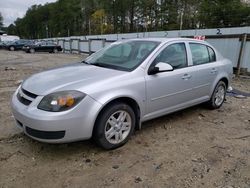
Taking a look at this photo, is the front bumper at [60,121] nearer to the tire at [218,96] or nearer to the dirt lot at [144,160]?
the dirt lot at [144,160]

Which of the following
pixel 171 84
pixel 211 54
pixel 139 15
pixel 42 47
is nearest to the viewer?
pixel 171 84

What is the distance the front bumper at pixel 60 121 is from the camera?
275cm

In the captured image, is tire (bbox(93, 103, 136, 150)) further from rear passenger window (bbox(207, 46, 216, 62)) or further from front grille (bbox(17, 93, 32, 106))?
rear passenger window (bbox(207, 46, 216, 62))

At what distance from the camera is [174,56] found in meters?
4.03

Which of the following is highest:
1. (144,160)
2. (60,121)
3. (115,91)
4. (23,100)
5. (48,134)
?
(115,91)

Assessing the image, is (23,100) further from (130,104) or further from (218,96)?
(218,96)

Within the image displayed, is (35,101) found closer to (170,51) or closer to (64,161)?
(64,161)

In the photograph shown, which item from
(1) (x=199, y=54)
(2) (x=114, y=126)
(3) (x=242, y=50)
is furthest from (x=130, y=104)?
(3) (x=242, y=50)

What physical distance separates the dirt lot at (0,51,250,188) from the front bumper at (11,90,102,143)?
0.37 m

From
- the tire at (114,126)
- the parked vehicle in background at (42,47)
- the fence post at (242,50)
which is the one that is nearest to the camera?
the tire at (114,126)

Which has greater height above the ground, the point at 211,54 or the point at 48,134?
the point at 211,54

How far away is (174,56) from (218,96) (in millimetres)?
1729

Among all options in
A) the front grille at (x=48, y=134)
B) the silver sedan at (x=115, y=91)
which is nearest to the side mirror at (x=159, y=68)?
the silver sedan at (x=115, y=91)

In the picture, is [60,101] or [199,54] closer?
[60,101]
